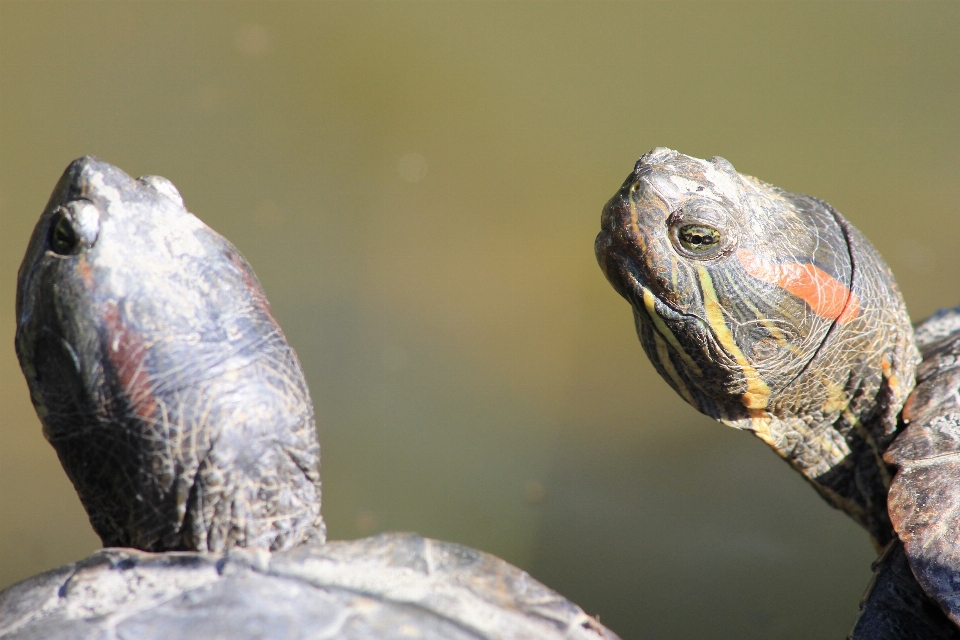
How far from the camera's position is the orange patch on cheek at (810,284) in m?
1.86

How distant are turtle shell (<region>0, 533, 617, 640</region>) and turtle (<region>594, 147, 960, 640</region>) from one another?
81 cm

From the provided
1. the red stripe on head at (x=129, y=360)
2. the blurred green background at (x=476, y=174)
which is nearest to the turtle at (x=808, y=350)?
the red stripe on head at (x=129, y=360)

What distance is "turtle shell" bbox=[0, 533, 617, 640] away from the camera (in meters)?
1.25

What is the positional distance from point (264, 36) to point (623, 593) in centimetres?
381

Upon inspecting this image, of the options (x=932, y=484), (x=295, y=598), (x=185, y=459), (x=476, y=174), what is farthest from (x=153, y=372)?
(x=476, y=174)

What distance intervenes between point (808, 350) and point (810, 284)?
7.4 inches

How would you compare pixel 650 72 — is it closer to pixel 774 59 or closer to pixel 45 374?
pixel 774 59

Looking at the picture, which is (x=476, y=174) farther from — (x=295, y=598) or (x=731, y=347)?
(x=295, y=598)

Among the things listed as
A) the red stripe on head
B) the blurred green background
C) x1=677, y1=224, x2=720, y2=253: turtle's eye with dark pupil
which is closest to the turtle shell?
the red stripe on head

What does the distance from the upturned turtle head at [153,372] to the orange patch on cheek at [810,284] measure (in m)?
1.20

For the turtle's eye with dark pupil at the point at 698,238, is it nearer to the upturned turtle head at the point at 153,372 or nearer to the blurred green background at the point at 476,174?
the upturned turtle head at the point at 153,372

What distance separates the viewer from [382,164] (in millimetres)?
4516

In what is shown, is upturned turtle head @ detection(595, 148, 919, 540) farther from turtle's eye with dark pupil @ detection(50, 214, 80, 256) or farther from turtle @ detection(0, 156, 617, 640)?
turtle's eye with dark pupil @ detection(50, 214, 80, 256)

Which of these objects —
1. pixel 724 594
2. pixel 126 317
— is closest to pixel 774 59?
pixel 724 594
